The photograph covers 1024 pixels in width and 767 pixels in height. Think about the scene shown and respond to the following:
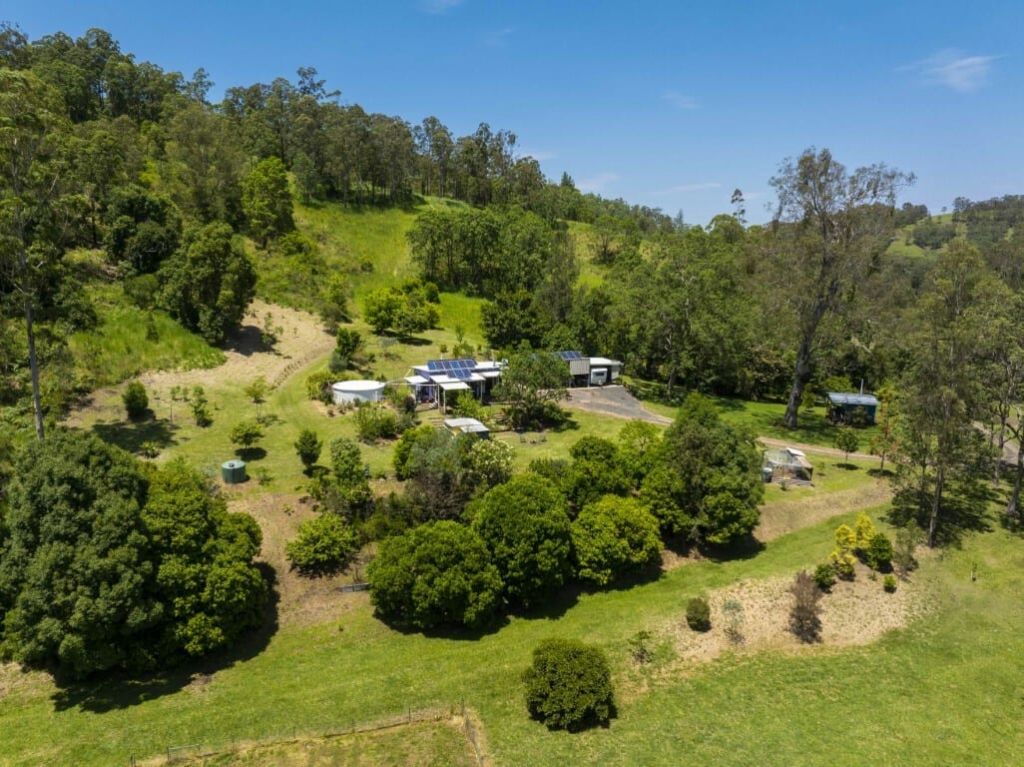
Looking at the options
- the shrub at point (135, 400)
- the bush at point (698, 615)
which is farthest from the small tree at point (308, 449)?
the bush at point (698, 615)

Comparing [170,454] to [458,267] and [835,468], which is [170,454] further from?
[458,267]

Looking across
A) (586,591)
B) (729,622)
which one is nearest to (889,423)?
(729,622)

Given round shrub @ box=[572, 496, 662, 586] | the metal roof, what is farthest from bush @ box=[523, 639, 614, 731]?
the metal roof

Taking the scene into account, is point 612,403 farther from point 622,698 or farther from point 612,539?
point 622,698

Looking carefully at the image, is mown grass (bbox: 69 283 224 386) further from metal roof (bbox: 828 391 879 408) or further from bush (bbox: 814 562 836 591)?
Result: metal roof (bbox: 828 391 879 408)

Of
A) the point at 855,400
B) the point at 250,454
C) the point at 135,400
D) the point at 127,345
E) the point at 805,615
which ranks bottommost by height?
the point at 805,615

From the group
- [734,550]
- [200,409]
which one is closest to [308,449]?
[200,409]
